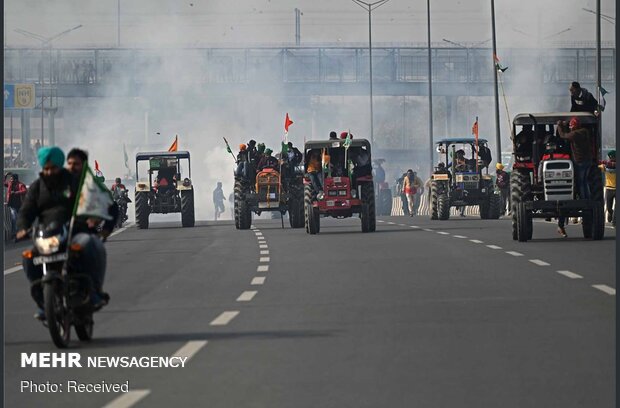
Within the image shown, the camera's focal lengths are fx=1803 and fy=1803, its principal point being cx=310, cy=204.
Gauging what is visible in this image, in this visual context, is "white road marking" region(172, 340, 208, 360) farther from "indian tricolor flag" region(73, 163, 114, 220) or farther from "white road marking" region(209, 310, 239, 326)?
"white road marking" region(209, 310, 239, 326)

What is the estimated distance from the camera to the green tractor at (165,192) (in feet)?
153

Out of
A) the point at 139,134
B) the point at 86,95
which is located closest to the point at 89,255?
the point at 86,95

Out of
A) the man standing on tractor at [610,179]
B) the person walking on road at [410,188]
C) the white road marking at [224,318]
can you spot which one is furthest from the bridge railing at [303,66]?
the white road marking at [224,318]

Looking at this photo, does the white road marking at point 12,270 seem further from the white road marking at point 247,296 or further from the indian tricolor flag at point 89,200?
the indian tricolor flag at point 89,200

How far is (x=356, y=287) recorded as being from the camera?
65.4 feet

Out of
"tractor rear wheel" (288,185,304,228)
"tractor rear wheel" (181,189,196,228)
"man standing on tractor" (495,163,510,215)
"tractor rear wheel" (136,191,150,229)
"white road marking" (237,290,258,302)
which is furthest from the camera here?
"man standing on tractor" (495,163,510,215)

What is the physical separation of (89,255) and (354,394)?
307 cm

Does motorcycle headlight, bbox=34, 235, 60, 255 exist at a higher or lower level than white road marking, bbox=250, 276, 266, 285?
higher

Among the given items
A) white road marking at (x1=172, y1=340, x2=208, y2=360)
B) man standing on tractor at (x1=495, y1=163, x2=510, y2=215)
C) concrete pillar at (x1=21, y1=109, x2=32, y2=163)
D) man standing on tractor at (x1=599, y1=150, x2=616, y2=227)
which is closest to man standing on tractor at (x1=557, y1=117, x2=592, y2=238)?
man standing on tractor at (x1=599, y1=150, x2=616, y2=227)

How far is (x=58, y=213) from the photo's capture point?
13.0 metres

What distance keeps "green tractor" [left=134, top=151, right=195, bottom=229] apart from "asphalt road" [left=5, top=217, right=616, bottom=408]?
61.0 ft

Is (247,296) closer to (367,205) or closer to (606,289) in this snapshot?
(606,289)

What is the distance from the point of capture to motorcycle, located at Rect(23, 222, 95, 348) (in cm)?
1277

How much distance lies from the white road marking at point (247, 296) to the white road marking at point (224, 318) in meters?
1.54
